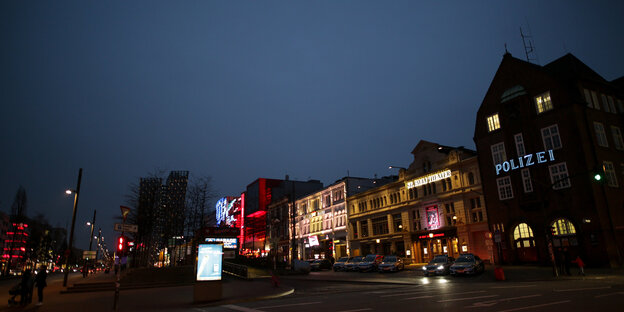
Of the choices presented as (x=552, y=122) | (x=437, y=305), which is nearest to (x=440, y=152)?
(x=552, y=122)

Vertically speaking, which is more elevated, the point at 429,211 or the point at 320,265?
the point at 429,211

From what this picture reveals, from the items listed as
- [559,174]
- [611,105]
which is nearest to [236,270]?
[559,174]

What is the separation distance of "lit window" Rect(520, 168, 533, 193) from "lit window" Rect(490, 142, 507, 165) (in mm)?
2868

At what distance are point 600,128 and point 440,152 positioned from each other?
1733cm

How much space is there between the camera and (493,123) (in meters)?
44.2

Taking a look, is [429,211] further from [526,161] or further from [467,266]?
[467,266]

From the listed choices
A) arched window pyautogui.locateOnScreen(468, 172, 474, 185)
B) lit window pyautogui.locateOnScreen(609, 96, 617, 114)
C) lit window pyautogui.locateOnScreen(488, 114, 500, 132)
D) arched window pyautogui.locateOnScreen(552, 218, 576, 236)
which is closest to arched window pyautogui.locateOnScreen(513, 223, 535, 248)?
arched window pyautogui.locateOnScreen(552, 218, 576, 236)

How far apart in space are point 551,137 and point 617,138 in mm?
7320

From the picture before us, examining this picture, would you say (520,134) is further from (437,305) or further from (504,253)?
(437,305)

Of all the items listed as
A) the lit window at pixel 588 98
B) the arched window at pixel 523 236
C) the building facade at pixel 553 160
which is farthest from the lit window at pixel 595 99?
the arched window at pixel 523 236

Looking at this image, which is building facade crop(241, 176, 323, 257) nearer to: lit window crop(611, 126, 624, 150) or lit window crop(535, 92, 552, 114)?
lit window crop(535, 92, 552, 114)

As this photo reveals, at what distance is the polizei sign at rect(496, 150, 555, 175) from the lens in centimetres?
3788

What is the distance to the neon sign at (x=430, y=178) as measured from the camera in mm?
48497

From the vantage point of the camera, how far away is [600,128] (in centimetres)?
3769
